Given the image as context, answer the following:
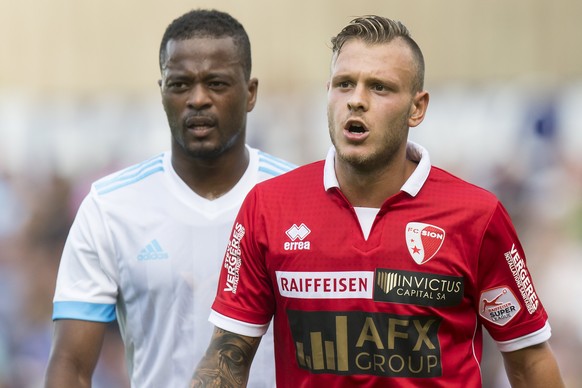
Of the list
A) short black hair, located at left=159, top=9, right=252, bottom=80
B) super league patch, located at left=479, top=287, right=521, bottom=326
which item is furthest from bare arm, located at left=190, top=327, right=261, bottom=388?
short black hair, located at left=159, top=9, right=252, bottom=80

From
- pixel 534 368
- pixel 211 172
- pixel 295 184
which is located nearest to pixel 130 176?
pixel 211 172

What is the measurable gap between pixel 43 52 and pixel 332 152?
22.5 ft

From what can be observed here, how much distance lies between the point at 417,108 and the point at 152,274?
1.32m

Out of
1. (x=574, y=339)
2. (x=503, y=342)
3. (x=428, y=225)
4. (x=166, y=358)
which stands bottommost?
(x=574, y=339)

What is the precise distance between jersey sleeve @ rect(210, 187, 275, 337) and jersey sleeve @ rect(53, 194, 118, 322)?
86 cm

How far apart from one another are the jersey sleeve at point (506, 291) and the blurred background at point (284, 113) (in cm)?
365

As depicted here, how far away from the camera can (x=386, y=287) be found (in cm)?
354

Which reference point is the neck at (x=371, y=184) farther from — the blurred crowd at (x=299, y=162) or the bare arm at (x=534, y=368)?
the blurred crowd at (x=299, y=162)

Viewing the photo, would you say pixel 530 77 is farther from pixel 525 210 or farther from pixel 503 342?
pixel 503 342

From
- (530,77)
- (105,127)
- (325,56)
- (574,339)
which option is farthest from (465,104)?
(105,127)

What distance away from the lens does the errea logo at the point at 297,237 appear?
144 inches

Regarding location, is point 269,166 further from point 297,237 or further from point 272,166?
point 297,237

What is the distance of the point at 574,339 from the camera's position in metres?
7.72

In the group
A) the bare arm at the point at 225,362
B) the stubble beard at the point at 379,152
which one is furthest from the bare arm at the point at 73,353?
the stubble beard at the point at 379,152
